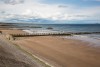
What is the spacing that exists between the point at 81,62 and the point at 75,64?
1.13 m

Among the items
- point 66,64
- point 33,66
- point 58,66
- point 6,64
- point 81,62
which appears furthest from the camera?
point 81,62

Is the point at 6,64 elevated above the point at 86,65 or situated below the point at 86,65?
above

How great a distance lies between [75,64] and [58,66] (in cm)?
200

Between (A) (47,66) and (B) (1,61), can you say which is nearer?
(B) (1,61)

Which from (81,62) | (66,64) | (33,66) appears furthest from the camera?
(81,62)

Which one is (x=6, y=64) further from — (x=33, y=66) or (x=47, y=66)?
(x=47, y=66)

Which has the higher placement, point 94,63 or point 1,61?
point 1,61

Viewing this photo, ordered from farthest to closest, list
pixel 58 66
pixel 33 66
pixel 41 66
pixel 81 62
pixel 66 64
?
pixel 81 62, pixel 66 64, pixel 58 66, pixel 41 66, pixel 33 66

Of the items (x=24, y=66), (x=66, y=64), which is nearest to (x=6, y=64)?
(x=24, y=66)

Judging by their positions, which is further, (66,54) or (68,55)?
(66,54)

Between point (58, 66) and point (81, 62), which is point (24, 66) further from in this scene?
point (81, 62)

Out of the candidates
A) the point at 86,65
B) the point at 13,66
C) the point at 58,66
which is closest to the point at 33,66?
the point at 13,66

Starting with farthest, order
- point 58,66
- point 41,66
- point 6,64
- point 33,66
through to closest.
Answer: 1. point 58,66
2. point 41,66
3. point 33,66
4. point 6,64

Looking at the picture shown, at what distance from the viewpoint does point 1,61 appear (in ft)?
36.4
